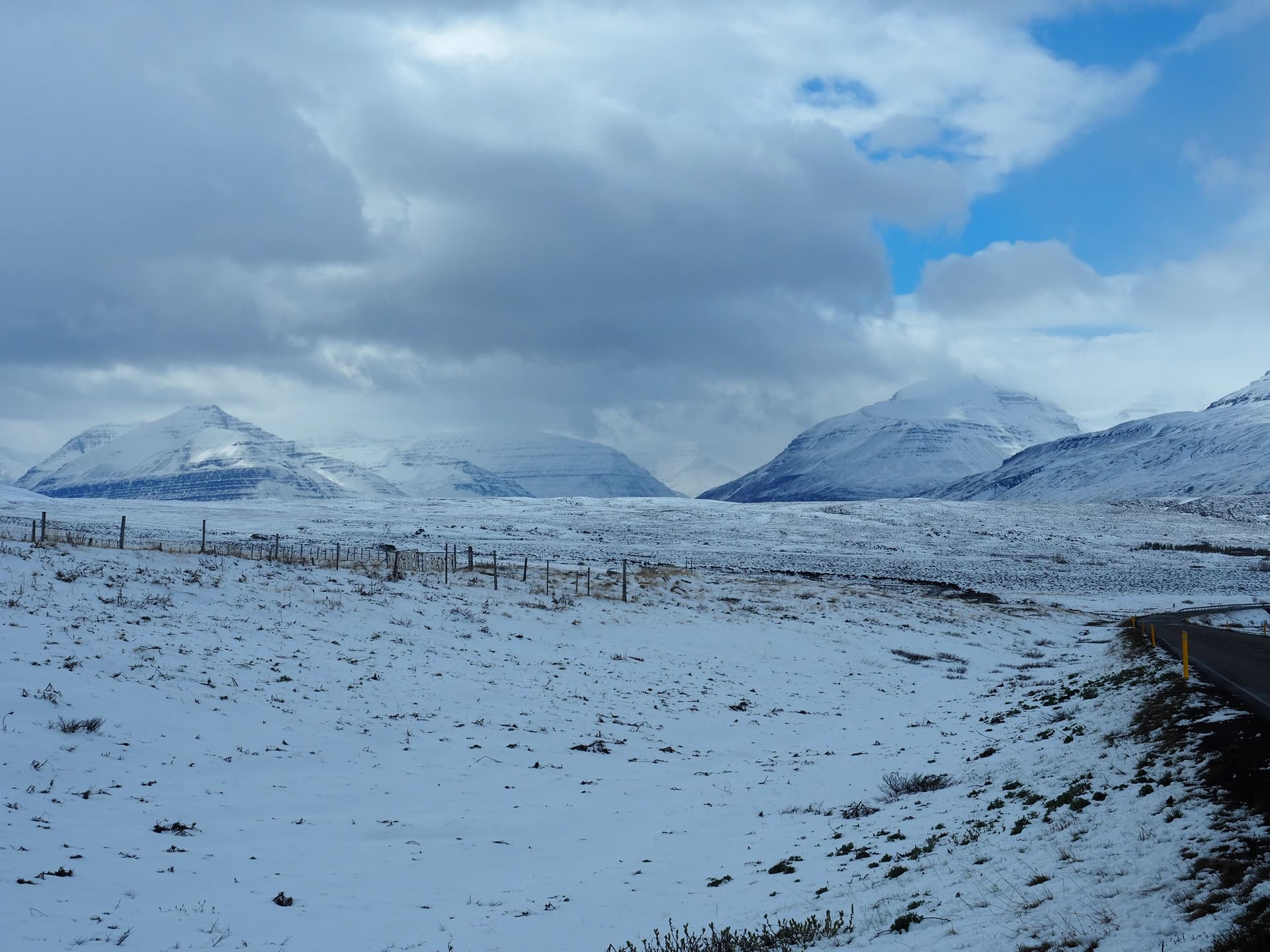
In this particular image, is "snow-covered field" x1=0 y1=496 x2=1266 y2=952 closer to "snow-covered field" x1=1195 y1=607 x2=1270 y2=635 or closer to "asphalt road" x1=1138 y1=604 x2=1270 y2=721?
"asphalt road" x1=1138 y1=604 x2=1270 y2=721

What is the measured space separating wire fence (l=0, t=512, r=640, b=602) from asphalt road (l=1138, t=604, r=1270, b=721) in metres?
22.9

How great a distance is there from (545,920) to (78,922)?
18.3 ft

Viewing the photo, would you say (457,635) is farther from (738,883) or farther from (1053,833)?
(1053,833)

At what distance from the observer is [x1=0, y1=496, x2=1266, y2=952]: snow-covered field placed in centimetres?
1045

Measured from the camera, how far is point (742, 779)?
1933cm

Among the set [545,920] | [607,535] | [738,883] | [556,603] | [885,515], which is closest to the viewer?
[545,920]

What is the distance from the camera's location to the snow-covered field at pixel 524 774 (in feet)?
34.3

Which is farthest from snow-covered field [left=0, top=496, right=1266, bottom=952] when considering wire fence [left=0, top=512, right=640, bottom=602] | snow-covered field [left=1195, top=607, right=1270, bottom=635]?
snow-covered field [left=1195, top=607, right=1270, bottom=635]

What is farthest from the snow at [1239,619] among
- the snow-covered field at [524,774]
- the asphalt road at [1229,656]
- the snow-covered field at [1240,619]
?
the snow-covered field at [524,774]

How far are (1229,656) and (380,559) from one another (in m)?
38.9

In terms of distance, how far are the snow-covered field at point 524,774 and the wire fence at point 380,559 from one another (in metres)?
2.07

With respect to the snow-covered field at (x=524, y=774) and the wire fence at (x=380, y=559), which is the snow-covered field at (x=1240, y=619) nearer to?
the snow-covered field at (x=524, y=774)

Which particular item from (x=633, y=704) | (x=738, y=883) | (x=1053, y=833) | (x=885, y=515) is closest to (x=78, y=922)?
(x=738, y=883)

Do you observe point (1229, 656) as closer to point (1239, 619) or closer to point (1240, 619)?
point (1239, 619)
